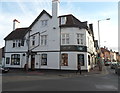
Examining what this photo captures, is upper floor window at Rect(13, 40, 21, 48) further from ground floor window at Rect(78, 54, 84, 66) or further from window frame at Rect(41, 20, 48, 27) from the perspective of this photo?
ground floor window at Rect(78, 54, 84, 66)

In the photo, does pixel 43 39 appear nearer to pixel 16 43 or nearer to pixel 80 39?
pixel 80 39

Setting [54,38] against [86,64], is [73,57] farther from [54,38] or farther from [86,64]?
[54,38]

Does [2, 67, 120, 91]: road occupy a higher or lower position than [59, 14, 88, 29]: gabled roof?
lower

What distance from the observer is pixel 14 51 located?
27.9 metres

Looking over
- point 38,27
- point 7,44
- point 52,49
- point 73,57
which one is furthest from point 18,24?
point 73,57

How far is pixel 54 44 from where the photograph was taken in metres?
23.6

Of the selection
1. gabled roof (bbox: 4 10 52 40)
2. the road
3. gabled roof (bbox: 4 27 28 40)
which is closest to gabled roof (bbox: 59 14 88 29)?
gabled roof (bbox: 4 10 52 40)

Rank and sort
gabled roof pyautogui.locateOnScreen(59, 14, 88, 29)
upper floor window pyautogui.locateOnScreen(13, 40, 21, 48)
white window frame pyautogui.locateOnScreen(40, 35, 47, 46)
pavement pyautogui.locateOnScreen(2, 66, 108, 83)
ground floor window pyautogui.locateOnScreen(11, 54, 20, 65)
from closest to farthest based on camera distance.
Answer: pavement pyautogui.locateOnScreen(2, 66, 108, 83) < gabled roof pyautogui.locateOnScreen(59, 14, 88, 29) < white window frame pyautogui.locateOnScreen(40, 35, 47, 46) < ground floor window pyautogui.locateOnScreen(11, 54, 20, 65) < upper floor window pyautogui.locateOnScreen(13, 40, 21, 48)

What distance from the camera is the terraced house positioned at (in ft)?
74.4

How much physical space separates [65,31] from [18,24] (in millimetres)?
15271

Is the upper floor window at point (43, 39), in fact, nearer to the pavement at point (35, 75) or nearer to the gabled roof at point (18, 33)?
the gabled roof at point (18, 33)

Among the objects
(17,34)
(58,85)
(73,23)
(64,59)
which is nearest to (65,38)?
(73,23)

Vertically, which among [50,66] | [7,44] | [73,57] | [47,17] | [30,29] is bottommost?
[50,66]

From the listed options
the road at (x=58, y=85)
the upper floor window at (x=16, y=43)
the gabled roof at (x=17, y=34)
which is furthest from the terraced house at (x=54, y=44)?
the road at (x=58, y=85)
